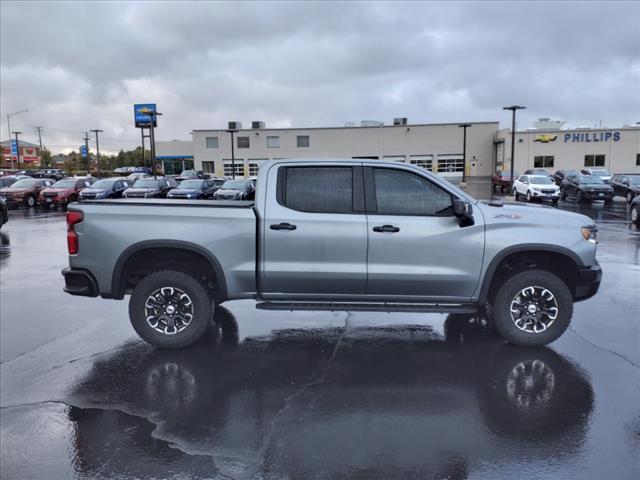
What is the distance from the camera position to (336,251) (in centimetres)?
542

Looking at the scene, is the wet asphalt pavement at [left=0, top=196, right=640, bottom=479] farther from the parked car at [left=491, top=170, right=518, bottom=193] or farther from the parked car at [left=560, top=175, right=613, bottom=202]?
the parked car at [left=491, top=170, right=518, bottom=193]

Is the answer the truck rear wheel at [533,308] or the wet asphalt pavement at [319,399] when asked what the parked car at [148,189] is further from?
the truck rear wheel at [533,308]

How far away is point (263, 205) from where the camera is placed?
5527 mm

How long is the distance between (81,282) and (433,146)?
66.8 m

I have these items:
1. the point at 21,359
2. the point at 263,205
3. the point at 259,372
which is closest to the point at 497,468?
the point at 259,372

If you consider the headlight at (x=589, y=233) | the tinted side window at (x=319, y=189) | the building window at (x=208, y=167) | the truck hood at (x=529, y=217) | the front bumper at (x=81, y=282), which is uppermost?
the building window at (x=208, y=167)

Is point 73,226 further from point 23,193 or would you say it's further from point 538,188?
point 538,188

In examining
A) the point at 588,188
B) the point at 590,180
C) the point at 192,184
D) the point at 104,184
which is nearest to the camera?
the point at 104,184

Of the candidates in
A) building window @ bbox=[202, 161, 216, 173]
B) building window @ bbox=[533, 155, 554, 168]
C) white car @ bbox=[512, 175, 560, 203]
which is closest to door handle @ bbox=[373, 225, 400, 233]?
white car @ bbox=[512, 175, 560, 203]

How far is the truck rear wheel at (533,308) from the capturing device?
5.52m

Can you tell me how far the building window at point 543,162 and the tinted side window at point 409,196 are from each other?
59616 mm

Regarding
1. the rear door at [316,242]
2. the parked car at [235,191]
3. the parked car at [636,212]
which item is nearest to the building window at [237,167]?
the parked car at [235,191]

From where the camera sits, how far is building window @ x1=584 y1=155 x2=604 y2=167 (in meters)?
59.1

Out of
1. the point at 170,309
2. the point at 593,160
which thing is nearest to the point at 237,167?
the point at 593,160
